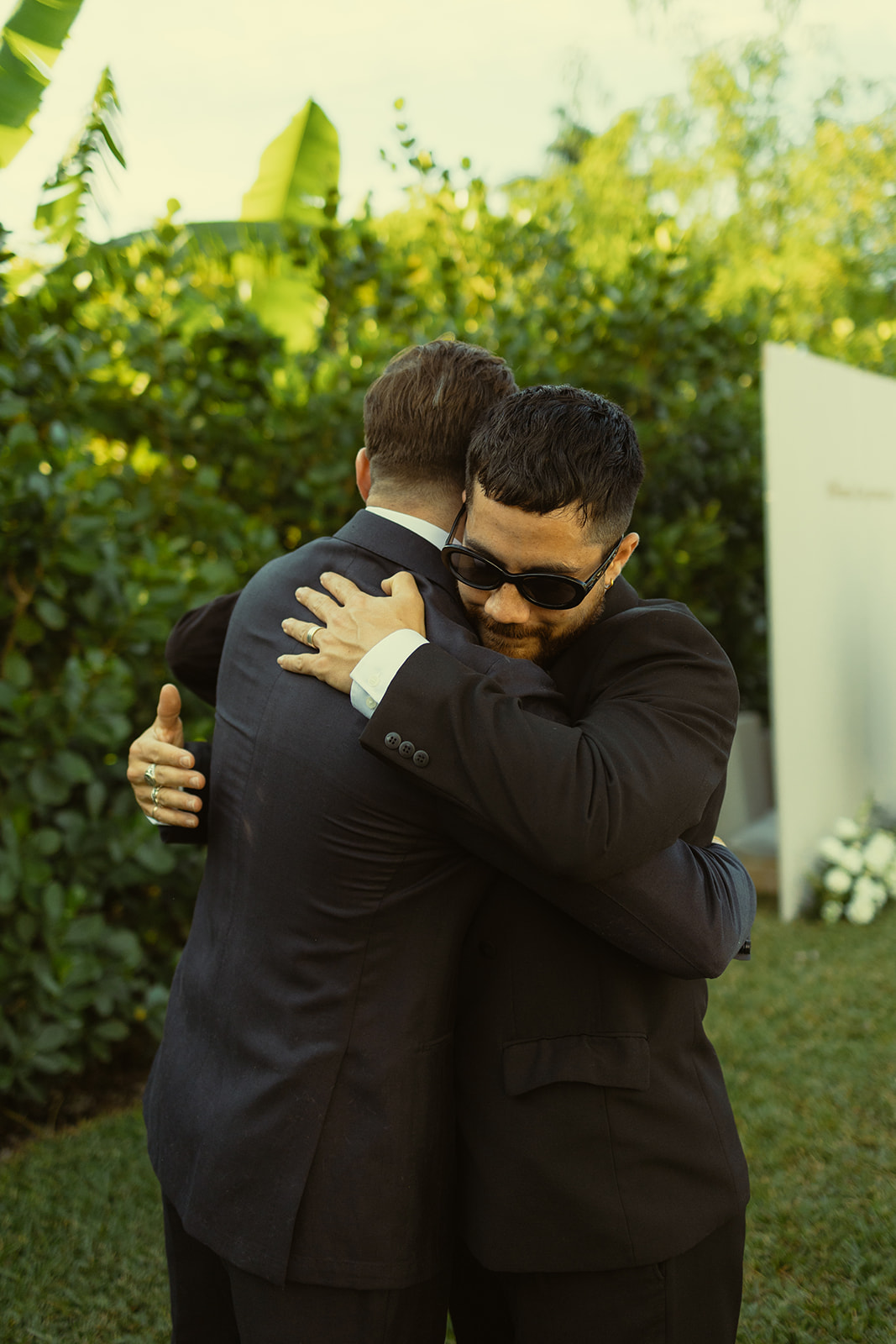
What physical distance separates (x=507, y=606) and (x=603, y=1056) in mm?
720

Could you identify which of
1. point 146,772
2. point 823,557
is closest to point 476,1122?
point 146,772

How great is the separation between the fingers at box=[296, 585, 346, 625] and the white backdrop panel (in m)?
5.14

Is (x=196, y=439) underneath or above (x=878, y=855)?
above

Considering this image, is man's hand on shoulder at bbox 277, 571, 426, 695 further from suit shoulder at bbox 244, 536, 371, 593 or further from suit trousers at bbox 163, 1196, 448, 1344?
suit trousers at bbox 163, 1196, 448, 1344

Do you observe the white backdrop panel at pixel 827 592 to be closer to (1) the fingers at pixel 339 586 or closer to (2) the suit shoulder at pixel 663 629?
(2) the suit shoulder at pixel 663 629

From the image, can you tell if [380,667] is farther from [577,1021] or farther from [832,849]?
[832,849]

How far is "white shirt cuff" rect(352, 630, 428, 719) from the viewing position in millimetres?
1490

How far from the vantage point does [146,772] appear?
81.4 inches

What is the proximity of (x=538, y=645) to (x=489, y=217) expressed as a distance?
5.76 m

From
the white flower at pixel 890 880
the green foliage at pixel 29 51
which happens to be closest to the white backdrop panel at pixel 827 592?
the white flower at pixel 890 880

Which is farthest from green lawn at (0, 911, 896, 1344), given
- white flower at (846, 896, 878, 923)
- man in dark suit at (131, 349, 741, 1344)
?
man in dark suit at (131, 349, 741, 1344)

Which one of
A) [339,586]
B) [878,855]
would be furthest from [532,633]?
[878,855]

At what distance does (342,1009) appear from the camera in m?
1.55

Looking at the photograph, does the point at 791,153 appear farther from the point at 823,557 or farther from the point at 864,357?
the point at 823,557
